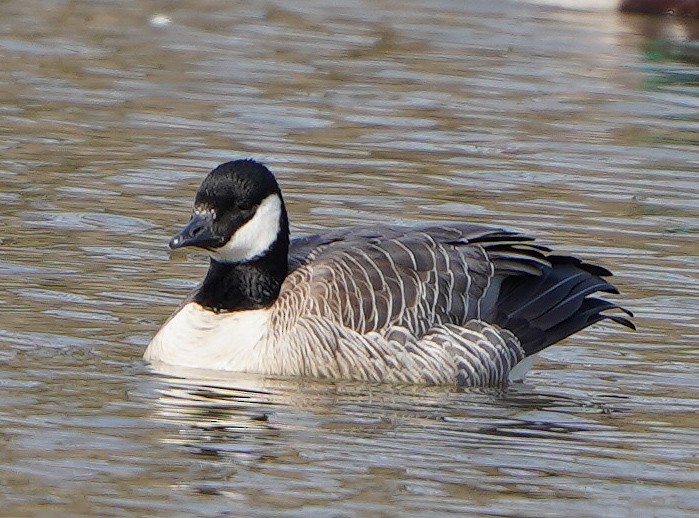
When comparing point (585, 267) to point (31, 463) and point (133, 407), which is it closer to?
point (133, 407)

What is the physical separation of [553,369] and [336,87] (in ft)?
26.4

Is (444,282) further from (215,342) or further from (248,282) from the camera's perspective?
(215,342)

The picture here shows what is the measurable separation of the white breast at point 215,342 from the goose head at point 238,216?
333 mm

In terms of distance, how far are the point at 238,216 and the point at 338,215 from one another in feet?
11.8

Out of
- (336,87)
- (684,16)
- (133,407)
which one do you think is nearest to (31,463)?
(133,407)

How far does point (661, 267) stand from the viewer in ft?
41.8

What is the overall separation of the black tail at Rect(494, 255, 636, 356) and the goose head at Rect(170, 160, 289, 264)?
1.33 m

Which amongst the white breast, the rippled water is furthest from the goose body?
the rippled water

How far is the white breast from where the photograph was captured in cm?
1028

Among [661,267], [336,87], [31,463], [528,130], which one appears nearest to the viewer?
[31,463]

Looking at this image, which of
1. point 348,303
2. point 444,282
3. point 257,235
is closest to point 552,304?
point 444,282

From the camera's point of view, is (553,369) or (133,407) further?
(553,369)

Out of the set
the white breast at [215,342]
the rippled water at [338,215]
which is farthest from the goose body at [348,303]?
the rippled water at [338,215]

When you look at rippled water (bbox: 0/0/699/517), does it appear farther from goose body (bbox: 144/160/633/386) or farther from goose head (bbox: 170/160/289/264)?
goose head (bbox: 170/160/289/264)
